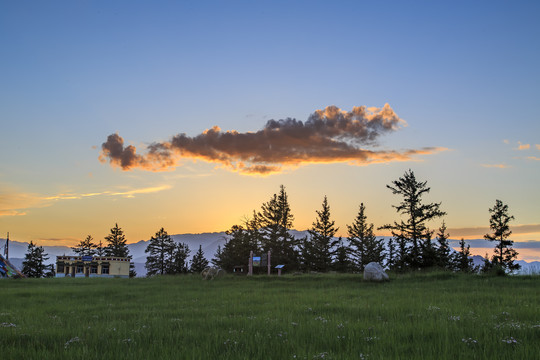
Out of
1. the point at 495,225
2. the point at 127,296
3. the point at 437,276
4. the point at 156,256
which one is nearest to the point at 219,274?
the point at 127,296

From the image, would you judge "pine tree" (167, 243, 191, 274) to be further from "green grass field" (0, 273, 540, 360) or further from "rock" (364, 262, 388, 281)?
"green grass field" (0, 273, 540, 360)

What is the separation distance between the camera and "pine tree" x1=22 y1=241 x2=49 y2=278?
96062mm

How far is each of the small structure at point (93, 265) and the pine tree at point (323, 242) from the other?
1637 inches

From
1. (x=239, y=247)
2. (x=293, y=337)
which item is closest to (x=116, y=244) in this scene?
(x=239, y=247)

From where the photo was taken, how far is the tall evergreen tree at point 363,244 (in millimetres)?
81938

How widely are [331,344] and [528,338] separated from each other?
4482mm

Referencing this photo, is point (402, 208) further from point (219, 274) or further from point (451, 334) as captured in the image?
point (451, 334)

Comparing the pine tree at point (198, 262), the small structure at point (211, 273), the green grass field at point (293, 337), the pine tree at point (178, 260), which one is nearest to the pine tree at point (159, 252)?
the pine tree at point (178, 260)

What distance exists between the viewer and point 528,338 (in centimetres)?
865

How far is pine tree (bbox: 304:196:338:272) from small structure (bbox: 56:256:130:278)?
41570 millimetres

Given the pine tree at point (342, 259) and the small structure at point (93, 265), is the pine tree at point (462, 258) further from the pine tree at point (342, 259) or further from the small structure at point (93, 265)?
the small structure at point (93, 265)

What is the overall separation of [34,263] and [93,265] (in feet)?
73.5

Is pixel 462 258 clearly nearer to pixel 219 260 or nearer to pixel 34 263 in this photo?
pixel 219 260

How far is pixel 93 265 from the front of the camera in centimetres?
8625
